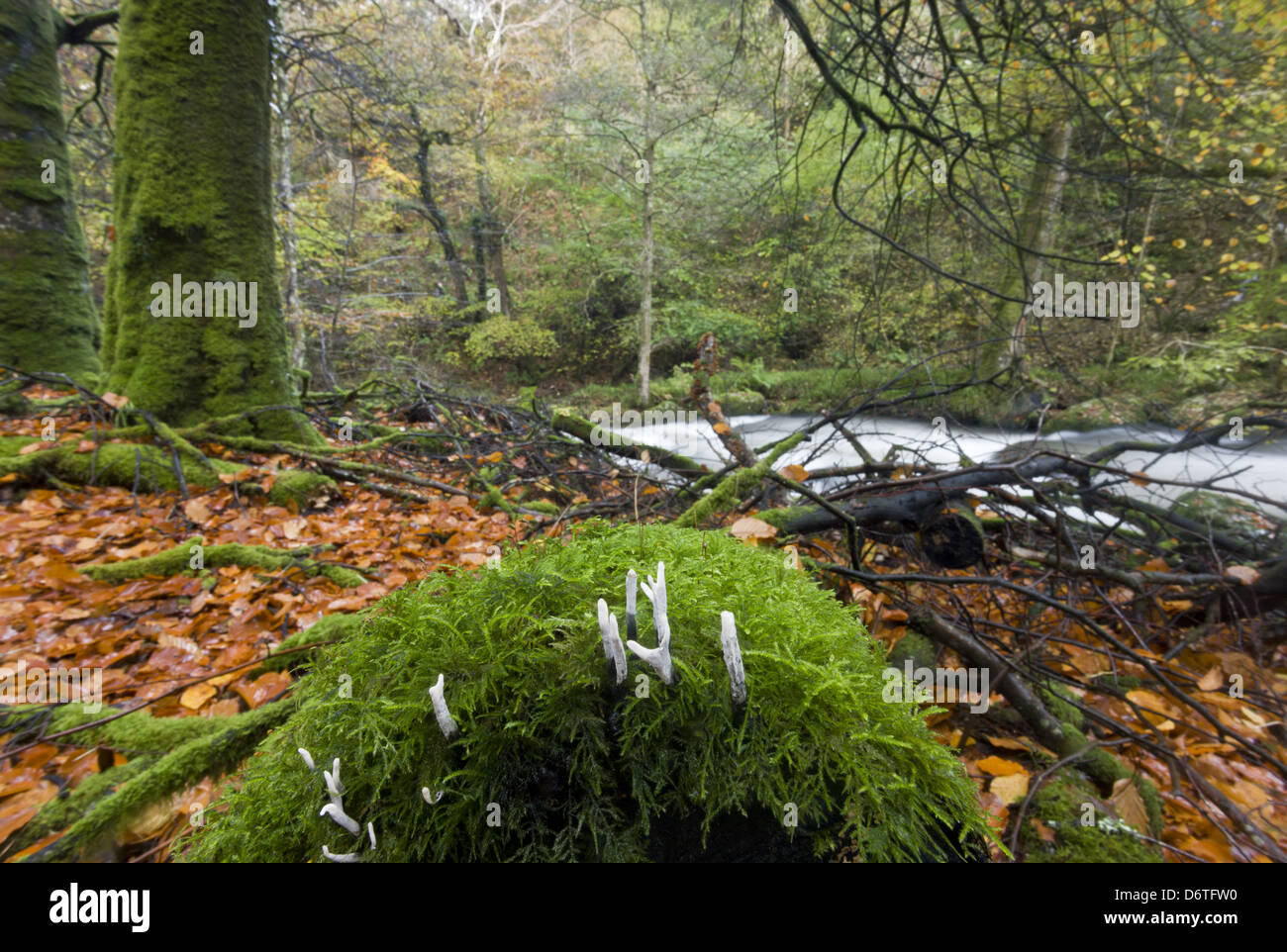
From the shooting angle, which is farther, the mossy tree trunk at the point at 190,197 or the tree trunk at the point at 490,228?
the tree trunk at the point at 490,228

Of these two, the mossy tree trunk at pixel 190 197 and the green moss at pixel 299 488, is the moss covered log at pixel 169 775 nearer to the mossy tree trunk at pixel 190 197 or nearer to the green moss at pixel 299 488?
the green moss at pixel 299 488

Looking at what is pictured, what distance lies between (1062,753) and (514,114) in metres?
22.4

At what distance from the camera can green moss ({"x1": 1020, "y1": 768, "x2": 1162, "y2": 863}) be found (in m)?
1.62

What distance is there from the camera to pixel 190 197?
435cm

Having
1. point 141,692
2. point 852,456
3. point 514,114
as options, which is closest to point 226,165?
point 141,692

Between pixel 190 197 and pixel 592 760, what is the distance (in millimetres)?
5883

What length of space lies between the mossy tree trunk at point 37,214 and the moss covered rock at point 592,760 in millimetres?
6957
